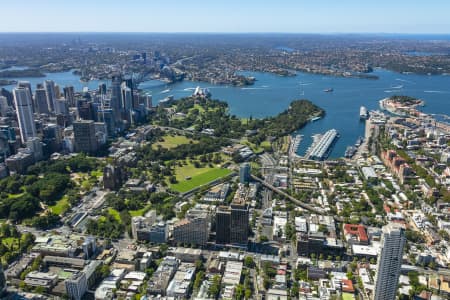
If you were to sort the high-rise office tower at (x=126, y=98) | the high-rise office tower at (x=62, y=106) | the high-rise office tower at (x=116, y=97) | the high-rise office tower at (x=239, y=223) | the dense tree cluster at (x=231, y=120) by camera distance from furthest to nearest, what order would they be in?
the high-rise office tower at (x=126, y=98) < the high-rise office tower at (x=62, y=106) < the high-rise office tower at (x=116, y=97) < the dense tree cluster at (x=231, y=120) < the high-rise office tower at (x=239, y=223)

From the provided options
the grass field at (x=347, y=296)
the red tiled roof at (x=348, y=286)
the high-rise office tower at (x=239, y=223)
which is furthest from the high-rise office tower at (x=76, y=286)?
the red tiled roof at (x=348, y=286)

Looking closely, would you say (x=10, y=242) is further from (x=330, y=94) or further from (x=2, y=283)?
(x=330, y=94)

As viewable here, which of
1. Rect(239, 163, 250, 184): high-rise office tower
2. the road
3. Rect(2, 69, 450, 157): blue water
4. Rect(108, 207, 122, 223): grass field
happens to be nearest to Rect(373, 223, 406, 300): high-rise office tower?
the road

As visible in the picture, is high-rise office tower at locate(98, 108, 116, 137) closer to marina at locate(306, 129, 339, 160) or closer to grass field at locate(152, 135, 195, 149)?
grass field at locate(152, 135, 195, 149)

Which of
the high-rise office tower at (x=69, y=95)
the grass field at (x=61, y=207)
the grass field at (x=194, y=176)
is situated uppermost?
the high-rise office tower at (x=69, y=95)

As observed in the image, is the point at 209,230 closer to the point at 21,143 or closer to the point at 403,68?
the point at 21,143

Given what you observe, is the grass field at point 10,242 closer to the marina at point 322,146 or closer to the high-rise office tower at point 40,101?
the marina at point 322,146
